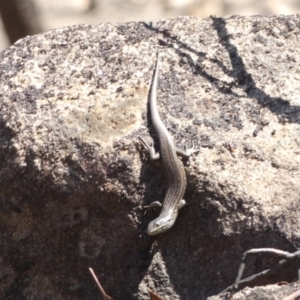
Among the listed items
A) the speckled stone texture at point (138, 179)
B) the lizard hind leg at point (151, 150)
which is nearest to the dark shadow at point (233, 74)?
the speckled stone texture at point (138, 179)

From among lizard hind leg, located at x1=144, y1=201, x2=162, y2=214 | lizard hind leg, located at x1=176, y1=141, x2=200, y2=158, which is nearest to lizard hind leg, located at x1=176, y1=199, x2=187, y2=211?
lizard hind leg, located at x1=144, y1=201, x2=162, y2=214

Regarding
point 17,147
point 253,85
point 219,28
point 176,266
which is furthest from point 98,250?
point 219,28

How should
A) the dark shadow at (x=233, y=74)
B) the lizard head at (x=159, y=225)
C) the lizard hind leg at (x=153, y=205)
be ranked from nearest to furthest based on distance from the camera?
the lizard head at (x=159, y=225), the lizard hind leg at (x=153, y=205), the dark shadow at (x=233, y=74)

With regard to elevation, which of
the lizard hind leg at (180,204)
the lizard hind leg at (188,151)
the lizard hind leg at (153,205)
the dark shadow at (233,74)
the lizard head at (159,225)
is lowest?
the lizard head at (159,225)

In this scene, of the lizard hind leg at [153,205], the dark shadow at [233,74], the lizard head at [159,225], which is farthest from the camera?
the dark shadow at [233,74]

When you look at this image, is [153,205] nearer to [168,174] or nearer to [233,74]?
[168,174]

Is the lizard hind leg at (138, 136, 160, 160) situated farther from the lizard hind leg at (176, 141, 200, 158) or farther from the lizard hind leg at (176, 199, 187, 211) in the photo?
the lizard hind leg at (176, 199, 187, 211)

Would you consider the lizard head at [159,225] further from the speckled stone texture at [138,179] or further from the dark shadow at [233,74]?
the dark shadow at [233,74]
